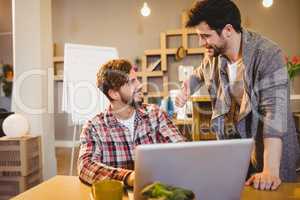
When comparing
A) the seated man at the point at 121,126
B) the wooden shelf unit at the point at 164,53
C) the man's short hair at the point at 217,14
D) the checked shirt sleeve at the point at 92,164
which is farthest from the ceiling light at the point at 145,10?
the checked shirt sleeve at the point at 92,164

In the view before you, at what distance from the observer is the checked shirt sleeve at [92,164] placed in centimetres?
116

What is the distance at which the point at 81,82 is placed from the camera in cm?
312

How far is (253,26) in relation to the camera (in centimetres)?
447

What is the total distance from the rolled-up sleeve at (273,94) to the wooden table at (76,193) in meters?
0.23

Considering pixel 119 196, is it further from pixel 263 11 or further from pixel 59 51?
pixel 59 51

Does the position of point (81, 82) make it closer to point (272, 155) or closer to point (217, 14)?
point (217, 14)

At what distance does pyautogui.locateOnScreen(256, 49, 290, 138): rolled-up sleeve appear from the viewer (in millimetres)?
1236

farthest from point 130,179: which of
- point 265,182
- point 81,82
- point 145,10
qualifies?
point 145,10

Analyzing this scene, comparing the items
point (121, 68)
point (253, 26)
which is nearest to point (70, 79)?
point (121, 68)

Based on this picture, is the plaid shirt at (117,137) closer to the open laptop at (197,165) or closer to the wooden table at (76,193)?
the wooden table at (76,193)

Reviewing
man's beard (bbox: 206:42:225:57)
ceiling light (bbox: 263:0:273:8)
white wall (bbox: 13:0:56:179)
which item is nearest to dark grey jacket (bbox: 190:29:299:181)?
man's beard (bbox: 206:42:225:57)

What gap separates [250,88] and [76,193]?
812 mm

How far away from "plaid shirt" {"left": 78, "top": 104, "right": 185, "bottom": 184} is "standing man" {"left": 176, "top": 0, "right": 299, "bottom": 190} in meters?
0.28

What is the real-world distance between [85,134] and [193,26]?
0.69 metres
